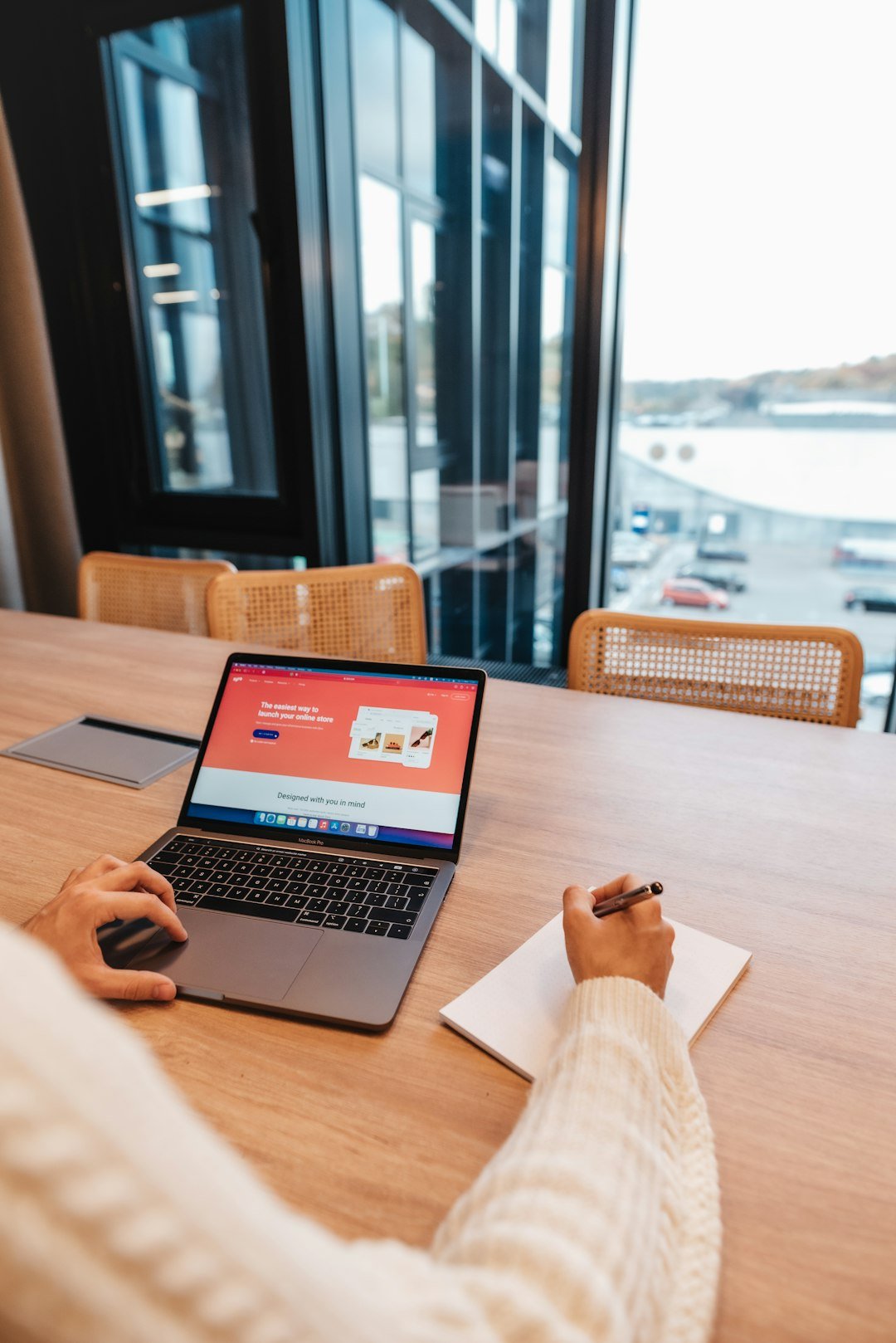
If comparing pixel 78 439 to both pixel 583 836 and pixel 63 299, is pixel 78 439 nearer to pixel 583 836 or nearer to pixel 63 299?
pixel 63 299

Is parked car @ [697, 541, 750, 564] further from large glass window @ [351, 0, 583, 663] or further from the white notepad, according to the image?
the white notepad

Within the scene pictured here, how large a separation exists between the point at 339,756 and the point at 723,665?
804 millimetres

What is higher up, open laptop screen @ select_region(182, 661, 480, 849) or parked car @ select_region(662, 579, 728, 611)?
open laptop screen @ select_region(182, 661, 480, 849)

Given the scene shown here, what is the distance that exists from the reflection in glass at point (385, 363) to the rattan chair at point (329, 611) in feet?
3.98

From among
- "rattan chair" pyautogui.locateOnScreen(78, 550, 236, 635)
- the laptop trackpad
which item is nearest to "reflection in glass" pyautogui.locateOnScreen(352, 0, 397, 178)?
"rattan chair" pyautogui.locateOnScreen(78, 550, 236, 635)

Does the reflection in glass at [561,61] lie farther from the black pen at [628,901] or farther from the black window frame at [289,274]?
the black pen at [628,901]

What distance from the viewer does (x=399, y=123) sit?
267cm

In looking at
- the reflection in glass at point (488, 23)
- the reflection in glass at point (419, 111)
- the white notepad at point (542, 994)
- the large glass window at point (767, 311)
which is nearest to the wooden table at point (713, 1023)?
the white notepad at point (542, 994)

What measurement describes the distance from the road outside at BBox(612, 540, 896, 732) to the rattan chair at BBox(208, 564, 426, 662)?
2.98 feet

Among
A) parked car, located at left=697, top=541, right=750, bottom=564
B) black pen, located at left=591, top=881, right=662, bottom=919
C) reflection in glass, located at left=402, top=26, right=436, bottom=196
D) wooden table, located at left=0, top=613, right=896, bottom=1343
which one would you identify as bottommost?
wooden table, located at left=0, top=613, right=896, bottom=1343

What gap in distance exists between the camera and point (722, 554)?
2449mm

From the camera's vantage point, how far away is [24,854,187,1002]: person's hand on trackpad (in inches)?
27.6

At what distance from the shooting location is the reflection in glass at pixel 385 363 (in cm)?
272

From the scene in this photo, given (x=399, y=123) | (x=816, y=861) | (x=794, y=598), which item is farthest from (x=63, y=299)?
(x=816, y=861)
